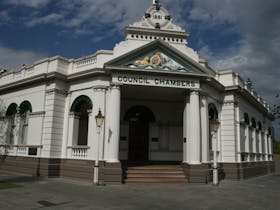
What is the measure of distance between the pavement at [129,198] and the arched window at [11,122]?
7.78 m

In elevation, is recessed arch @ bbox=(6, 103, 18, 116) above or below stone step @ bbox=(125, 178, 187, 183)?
above

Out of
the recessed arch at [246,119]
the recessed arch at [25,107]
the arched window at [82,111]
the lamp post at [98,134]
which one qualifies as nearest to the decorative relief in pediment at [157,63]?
the lamp post at [98,134]

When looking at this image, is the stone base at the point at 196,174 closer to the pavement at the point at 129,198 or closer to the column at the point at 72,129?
the pavement at the point at 129,198

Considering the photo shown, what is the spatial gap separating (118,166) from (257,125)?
16.2 m

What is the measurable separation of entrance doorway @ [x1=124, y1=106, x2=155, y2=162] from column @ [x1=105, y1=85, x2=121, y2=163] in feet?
13.8

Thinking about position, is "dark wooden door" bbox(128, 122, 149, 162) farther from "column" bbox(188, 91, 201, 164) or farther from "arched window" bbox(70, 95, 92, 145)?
"column" bbox(188, 91, 201, 164)

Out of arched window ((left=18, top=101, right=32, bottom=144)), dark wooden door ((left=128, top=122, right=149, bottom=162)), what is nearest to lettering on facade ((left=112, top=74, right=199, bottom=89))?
dark wooden door ((left=128, top=122, right=149, bottom=162))

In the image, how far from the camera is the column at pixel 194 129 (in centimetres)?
1532

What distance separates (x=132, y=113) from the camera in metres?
19.3

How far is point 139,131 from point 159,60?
223 inches

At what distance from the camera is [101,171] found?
47.7ft

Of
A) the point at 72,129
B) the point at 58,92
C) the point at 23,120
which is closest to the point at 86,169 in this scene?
the point at 72,129

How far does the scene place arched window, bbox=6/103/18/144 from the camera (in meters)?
19.9

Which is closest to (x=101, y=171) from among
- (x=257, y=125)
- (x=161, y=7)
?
(x=161, y=7)
